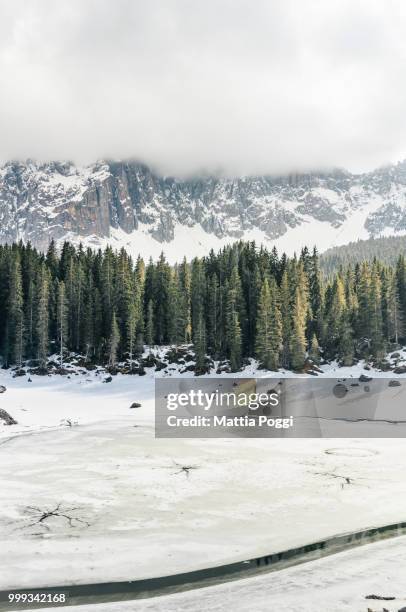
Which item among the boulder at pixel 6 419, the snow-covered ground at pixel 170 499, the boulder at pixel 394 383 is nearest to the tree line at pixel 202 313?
the boulder at pixel 394 383

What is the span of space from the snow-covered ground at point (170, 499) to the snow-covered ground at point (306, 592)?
0.83 feet

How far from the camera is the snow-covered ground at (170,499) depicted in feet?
35.0

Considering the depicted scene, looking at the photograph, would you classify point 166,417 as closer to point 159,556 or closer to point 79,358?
point 159,556

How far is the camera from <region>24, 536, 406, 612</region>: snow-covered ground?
26.6ft

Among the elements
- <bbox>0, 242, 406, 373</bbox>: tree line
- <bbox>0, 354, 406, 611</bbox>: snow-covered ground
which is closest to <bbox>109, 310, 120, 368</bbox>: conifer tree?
<bbox>0, 242, 406, 373</bbox>: tree line

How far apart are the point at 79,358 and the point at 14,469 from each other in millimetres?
51431

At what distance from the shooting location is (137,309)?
73000 mm

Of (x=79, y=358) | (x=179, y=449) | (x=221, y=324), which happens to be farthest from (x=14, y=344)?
(x=179, y=449)

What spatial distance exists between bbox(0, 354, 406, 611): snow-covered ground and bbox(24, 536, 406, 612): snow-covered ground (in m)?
0.25

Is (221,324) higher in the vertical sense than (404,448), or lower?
higher

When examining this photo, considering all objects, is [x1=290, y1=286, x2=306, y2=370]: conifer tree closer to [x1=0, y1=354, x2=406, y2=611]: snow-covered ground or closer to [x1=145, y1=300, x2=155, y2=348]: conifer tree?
[x1=145, y1=300, x2=155, y2=348]: conifer tree

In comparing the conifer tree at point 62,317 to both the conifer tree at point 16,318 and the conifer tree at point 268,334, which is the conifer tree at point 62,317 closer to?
the conifer tree at point 16,318

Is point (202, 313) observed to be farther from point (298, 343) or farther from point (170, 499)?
point (170, 499)

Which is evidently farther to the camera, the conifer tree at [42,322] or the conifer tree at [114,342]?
the conifer tree at [114,342]
